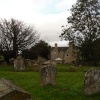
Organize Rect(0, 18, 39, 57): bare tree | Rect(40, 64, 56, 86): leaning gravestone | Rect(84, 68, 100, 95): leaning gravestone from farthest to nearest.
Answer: Rect(0, 18, 39, 57): bare tree
Rect(40, 64, 56, 86): leaning gravestone
Rect(84, 68, 100, 95): leaning gravestone

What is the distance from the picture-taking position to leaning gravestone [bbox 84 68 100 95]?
47.4 feet

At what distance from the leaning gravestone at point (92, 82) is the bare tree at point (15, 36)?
141ft

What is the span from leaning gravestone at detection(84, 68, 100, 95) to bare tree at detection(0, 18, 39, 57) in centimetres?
4299

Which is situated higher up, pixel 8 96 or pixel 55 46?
pixel 55 46

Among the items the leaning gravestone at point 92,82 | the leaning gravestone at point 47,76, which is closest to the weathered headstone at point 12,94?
the leaning gravestone at point 92,82

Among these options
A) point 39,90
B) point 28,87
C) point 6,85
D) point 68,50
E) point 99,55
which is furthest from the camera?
point 68,50

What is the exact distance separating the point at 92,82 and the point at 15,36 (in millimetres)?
43622

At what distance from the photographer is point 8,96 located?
5.14 m

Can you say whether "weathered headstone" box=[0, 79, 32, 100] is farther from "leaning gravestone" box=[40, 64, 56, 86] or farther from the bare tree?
the bare tree

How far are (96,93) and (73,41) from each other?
40.1 m

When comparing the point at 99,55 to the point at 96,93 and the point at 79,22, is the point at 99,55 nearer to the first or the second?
the point at 79,22

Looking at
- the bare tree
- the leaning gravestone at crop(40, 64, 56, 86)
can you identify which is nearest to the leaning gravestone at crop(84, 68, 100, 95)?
the leaning gravestone at crop(40, 64, 56, 86)

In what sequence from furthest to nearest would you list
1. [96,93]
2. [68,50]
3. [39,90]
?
[68,50], [39,90], [96,93]

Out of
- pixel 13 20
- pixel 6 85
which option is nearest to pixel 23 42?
pixel 13 20
